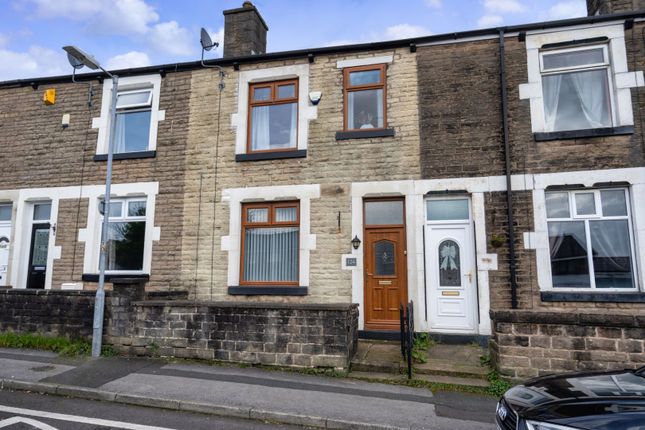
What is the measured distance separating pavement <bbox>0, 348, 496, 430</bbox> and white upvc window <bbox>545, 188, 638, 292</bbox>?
373cm

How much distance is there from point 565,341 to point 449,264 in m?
2.87

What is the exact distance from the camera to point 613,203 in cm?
820

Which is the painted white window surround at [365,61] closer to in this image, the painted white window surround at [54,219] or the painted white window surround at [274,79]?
the painted white window surround at [274,79]

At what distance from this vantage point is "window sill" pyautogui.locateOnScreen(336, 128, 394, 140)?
927 centimetres

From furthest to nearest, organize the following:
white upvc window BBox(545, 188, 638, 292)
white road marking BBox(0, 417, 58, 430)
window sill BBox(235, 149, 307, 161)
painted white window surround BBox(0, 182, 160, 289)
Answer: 1. painted white window surround BBox(0, 182, 160, 289)
2. window sill BBox(235, 149, 307, 161)
3. white upvc window BBox(545, 188, 638, 292)
4. white road marking BBox(0, 417, 58, 430)

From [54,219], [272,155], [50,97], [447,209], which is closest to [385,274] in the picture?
[447,209]

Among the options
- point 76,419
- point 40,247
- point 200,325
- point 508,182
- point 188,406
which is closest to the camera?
point 76,419

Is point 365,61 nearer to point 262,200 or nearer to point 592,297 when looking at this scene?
point 262,200

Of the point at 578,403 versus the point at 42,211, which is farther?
the point at 42,211

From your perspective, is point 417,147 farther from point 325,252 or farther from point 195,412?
point 195,412

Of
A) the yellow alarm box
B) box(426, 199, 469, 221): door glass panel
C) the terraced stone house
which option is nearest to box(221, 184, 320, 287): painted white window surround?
the terraced stone house

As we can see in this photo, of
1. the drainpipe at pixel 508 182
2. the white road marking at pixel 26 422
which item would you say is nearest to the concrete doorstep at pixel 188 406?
the white road marking at pixel 26 422

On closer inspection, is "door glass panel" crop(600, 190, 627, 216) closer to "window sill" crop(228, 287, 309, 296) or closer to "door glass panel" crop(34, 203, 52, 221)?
"window sill" crop(228, 287, 309, 296)

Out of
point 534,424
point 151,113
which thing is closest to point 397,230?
point 534,424
